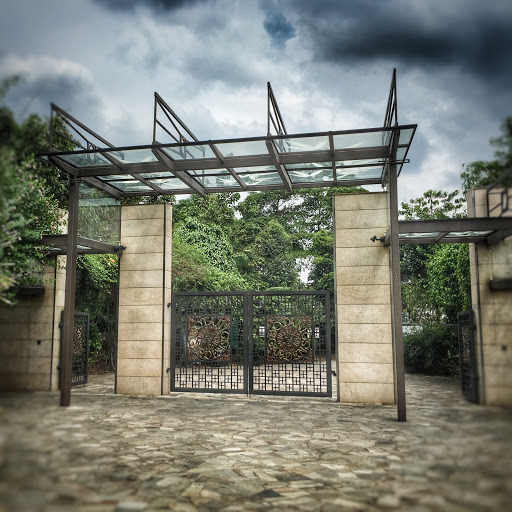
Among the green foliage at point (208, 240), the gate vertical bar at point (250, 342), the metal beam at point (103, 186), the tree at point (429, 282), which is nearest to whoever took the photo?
the metal beam at point (103, 186)

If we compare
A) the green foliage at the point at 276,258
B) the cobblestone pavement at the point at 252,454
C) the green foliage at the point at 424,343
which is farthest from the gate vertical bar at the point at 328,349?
the green foliage at the point at 276,258

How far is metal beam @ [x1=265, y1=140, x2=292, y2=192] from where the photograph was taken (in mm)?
5939

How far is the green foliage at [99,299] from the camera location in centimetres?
1213

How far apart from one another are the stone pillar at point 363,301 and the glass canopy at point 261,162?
1.98ft

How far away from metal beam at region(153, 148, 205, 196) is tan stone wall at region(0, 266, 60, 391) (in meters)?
5.13

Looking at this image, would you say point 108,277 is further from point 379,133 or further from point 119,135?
point 119,135

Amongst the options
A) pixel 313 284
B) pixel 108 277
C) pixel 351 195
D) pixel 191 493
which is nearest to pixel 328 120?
pixel 313 284

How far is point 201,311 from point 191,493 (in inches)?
247

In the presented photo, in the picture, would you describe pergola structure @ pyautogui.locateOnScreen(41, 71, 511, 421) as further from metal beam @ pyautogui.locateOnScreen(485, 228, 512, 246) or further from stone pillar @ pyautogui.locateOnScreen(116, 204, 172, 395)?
metal beam @ pyautogui.locateOnScreen(485, 228, 512, 246)

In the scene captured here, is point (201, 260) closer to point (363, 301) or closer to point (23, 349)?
point (363, 301)

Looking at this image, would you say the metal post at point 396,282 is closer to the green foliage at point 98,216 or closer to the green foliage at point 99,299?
the green foliage at point 98,216

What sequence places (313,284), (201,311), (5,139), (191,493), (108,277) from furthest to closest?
1. (313,284)
2. (108,277)
3. (201,311)
4. (191,493)
5. (5,139)

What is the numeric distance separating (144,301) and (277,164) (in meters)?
3.99

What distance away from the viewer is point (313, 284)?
74.3 feet
